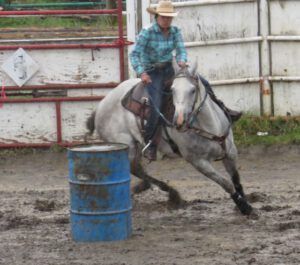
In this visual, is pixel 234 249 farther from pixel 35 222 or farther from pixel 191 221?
pixel 35 222

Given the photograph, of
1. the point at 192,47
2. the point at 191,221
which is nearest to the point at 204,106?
the point at 191,221

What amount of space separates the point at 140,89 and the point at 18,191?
2.42 meters

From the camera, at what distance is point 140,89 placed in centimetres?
980

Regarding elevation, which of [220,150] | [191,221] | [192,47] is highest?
[192,47]

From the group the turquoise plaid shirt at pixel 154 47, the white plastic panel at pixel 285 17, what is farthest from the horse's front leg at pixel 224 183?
the white plastic panel at pixel 285 17

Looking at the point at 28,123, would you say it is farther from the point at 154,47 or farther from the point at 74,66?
the point at 154,47

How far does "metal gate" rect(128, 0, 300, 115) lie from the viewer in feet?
44.0

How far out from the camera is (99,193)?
8367 mm

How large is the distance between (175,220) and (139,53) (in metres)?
1.74

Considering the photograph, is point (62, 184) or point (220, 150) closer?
point (220, 150)

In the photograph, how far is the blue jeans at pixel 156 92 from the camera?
9.56 meters

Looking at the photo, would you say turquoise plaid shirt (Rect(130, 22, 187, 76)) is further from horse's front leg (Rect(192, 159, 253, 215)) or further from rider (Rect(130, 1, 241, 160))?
horse's front leg (Rect(192, 159, 253, 215))

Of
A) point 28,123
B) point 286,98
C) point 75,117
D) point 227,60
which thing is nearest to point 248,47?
point 227,60

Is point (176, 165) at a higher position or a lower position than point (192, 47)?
lower
